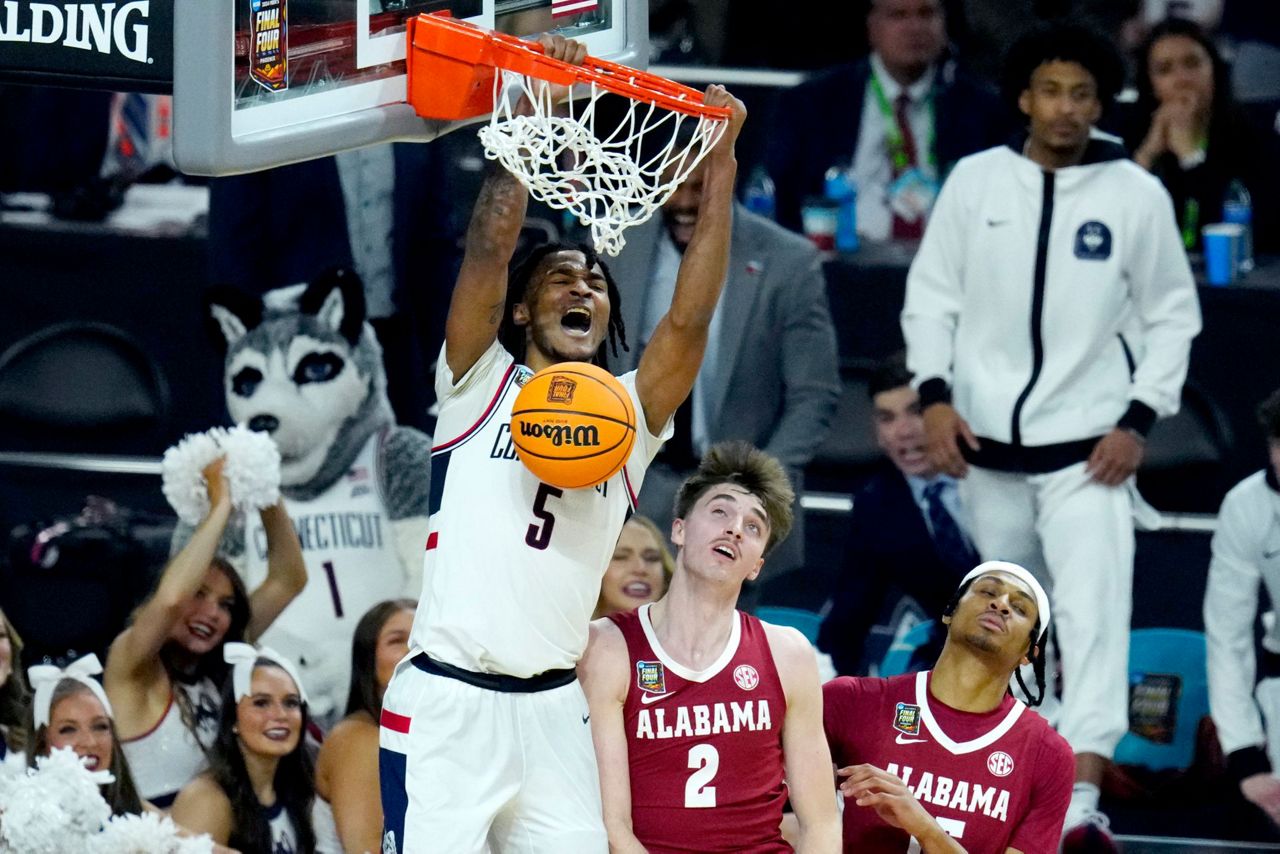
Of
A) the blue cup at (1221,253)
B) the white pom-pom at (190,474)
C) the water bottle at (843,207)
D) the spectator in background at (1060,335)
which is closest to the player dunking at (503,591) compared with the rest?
the white pom-pom at (190,474)

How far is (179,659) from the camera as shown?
6508 mm

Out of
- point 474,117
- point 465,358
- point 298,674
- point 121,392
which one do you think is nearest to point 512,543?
point 465,358

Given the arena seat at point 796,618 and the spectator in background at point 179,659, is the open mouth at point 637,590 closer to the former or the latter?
the arena seat at point 796,618

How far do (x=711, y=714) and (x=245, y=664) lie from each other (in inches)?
69.9

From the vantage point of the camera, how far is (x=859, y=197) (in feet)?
27.5

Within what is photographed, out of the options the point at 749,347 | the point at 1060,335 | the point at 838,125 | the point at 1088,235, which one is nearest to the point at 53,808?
the point at 749,347

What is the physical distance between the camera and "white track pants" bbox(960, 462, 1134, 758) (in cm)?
679

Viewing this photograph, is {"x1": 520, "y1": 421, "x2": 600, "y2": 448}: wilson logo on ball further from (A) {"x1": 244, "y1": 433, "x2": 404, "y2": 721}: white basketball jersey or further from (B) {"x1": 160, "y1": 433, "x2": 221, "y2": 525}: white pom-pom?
(A) {"x1": 244, "y1": 433, "x2": 404, "y2": 721}: white basketball jersey

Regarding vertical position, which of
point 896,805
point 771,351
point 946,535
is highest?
point 771,351

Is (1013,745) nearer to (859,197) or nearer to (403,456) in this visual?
(403,456)

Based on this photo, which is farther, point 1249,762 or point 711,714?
point 1249,762

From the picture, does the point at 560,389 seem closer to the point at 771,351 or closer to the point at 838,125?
the point at 771,351

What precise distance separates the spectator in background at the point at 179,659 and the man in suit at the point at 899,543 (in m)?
1.96

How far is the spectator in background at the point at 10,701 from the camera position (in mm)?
6031
